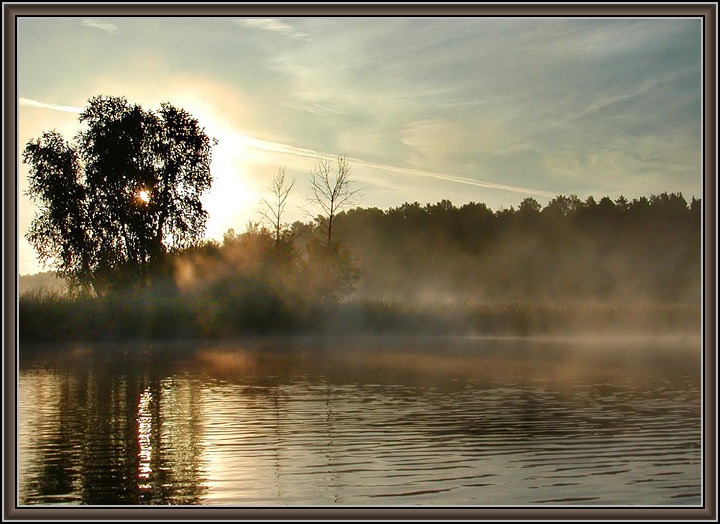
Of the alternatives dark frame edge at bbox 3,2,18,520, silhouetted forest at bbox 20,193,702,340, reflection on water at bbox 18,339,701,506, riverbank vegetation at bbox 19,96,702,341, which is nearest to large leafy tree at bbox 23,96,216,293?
riverbank vegetation at bbox 19,96,702,341

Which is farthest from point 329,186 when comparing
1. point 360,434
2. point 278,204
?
point 360,434

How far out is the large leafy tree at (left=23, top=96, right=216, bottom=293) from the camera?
4975 centimetres

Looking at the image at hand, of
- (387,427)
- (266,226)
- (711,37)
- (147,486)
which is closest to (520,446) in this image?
(387,427)

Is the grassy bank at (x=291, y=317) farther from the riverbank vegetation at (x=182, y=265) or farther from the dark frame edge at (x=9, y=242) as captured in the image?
the dark frame edge at (x=9, y=242)

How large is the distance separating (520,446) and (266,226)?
39.0m

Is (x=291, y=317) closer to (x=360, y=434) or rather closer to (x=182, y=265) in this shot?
(x=182, y=265)

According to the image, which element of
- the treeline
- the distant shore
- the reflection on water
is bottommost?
the reflection on water

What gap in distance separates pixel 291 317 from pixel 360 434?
3367 cm

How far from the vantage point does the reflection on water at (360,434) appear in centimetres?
1065

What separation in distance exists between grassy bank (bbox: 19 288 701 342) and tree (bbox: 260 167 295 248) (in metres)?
5.71

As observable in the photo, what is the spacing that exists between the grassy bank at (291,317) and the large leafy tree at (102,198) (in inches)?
237

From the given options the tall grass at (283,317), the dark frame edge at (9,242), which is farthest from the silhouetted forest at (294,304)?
the dark frame edge at (9,242)

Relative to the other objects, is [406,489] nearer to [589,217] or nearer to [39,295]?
[39,295]

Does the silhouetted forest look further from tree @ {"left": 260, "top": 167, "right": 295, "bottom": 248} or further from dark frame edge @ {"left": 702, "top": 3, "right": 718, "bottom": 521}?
dark frame edge @ {"left": 702, "top": 3, "right": 718, "bottom": 521}
